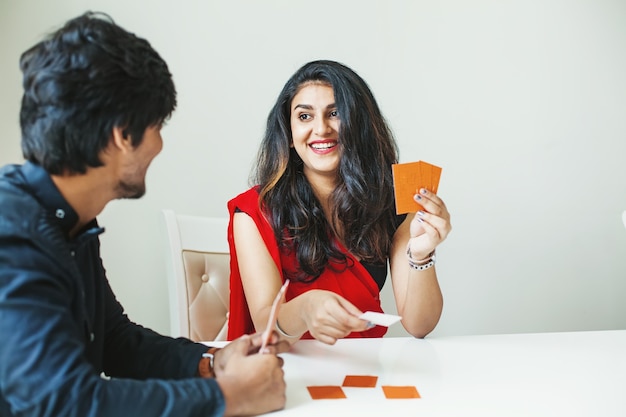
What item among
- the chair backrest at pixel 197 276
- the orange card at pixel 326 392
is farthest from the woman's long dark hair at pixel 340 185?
the orange card at pixel 326 392

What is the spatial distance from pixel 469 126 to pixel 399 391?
5.46 ft

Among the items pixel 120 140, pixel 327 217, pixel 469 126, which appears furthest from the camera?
pixel 469 126

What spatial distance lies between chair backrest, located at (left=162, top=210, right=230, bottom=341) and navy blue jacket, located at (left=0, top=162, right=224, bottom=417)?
945mm

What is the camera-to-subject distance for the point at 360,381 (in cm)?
Answer: 112

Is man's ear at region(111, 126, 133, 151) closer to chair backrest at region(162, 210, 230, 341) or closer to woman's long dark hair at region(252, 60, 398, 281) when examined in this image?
woman's long dark hair at region(252, 60, 398, 281)

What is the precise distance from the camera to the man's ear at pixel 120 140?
3.05ft

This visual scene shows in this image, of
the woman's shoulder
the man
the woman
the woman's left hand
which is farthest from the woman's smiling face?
the man

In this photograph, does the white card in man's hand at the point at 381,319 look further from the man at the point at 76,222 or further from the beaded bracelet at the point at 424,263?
the beaded bracelet at the point at 424,263

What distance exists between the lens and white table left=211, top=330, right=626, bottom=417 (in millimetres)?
1003

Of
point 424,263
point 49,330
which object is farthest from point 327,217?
point 49,330

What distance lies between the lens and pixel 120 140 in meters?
0.94

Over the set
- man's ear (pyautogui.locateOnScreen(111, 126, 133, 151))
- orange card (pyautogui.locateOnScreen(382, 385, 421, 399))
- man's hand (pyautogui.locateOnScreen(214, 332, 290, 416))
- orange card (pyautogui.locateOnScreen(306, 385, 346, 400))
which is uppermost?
man's ear (pyautogui.locateOnScreen(111, 126, 133, 151))

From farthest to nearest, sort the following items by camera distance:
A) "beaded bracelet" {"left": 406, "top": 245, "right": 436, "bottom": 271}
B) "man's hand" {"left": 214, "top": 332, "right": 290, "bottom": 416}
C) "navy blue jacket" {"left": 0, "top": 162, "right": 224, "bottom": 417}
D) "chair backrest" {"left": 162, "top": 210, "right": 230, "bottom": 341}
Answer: "chair backrest" {"left": 162, "top": 210, "right": 230, "bottom": 341}
"beaded bracelet" {"left": 406, "top": 245, "right": 436, "bottom": 271}
"man's hand" {"left": 214, "top": 332, "right": 290, "bottom": 416}
"navy blue jacket" {"left": 0, "top": 162, "right": 224, "bottom": 417}

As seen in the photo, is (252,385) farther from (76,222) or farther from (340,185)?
(340,185)
